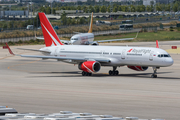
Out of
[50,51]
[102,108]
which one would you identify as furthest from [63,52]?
[102,108]

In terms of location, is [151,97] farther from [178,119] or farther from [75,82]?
[75,82]

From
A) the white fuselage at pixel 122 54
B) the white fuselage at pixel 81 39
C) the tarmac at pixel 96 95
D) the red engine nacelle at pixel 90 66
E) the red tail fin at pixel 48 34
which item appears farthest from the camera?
the white fuselage at pixel 81 39

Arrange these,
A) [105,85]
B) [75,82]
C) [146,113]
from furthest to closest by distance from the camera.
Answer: [75,82], [105,85], [146,113]

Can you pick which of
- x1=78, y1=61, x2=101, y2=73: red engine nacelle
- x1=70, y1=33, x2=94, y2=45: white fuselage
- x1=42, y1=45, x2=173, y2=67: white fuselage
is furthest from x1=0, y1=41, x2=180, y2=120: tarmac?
x1=70, y1=33, x2=94, y2=45: white fuselage

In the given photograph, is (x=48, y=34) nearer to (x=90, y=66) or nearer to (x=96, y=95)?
(x=90, y=66)

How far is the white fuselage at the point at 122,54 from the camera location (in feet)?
140

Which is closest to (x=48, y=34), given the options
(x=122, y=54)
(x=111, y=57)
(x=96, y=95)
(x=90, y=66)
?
(x=90, y=66)

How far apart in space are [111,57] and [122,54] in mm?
1891

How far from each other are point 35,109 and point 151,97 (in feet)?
36.6

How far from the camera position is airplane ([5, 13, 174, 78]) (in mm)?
42781

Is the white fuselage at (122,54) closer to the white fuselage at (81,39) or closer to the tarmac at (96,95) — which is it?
the tarmac at (96,95)

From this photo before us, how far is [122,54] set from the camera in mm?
44844

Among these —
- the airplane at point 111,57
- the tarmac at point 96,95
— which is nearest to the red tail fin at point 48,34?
the airplane at point 111,57

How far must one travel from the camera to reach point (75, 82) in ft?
132
